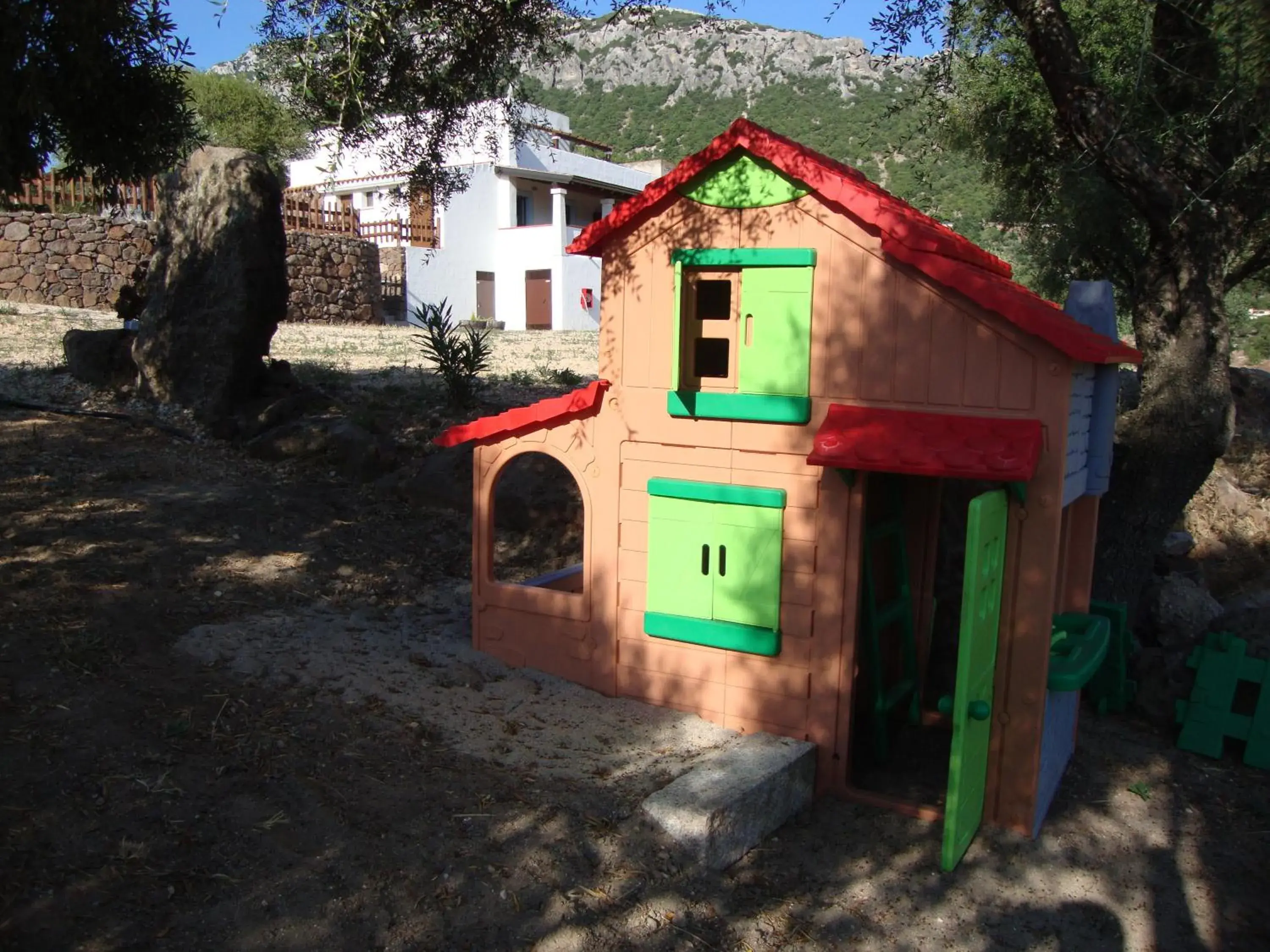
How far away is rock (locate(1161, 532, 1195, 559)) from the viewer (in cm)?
1084

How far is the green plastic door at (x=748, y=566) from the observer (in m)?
5.89

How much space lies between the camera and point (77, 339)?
1147 centimetres

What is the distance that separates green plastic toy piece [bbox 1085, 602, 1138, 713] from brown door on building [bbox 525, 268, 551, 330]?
24977 mm

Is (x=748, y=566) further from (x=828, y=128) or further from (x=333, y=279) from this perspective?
(x=828, y=128)

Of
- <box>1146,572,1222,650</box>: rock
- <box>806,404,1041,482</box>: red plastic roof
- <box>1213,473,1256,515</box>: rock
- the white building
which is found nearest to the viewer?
<box>806,404,1041,482</box>: red plastic roof

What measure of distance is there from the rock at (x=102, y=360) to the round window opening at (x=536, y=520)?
15.2 feet

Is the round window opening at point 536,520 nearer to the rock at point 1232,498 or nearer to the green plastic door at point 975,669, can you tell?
the green plastic door at point 975,669

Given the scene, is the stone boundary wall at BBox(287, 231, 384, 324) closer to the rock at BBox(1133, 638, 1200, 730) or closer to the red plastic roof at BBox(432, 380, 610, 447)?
the red plastic roof at BBox(432, 380, 610, 447)

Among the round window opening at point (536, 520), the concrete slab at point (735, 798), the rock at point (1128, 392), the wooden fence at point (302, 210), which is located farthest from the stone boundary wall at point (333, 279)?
the concrete slab at point (735, 798)

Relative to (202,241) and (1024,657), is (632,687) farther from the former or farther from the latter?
(202,241)

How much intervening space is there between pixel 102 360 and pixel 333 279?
33.7 ft

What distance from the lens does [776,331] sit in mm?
5848

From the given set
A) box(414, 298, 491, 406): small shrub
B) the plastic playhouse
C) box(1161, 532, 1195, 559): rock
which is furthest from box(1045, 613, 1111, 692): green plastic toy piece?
box(414, 298, 491, 406): small shrub

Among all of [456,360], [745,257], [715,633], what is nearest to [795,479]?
[715,633]
